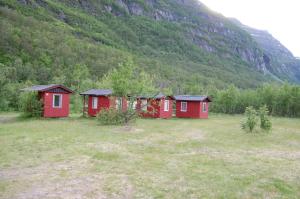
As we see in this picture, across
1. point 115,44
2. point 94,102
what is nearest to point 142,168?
point 94,102

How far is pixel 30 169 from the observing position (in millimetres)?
9766

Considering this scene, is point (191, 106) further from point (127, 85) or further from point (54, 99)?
point (54, 99)

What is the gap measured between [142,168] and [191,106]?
2502 cm

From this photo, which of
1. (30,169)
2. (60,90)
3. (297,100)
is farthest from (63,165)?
(297,100)

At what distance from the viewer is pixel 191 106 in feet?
114

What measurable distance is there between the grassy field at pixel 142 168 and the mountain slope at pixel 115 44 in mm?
36174

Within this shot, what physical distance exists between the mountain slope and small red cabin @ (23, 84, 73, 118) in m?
22.0

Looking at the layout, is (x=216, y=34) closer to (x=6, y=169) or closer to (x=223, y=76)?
(x=223, y=76)

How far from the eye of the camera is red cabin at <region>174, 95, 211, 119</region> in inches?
1358

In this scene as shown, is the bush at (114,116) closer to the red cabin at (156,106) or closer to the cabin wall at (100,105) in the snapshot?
the cabin wall at (100,105)

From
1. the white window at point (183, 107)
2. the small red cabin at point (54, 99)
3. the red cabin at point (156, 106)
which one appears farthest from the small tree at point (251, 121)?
the small red cabin at point (54, 99)

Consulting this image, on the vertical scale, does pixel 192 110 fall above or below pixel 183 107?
below

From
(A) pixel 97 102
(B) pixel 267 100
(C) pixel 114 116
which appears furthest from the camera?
(B) pixel 267 100

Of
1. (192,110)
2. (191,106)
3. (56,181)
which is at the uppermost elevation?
(191,106)
